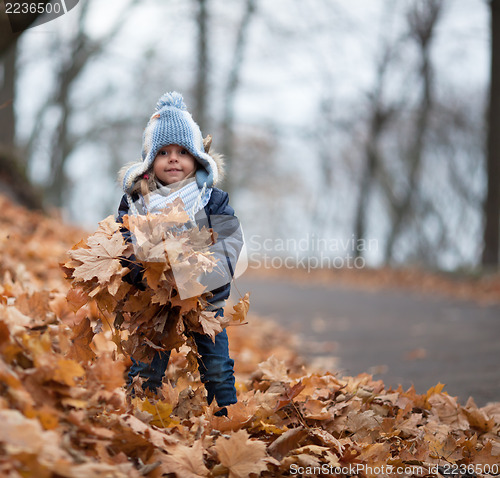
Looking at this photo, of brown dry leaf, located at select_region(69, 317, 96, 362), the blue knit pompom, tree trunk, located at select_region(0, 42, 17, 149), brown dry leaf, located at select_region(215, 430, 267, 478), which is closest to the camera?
brown dry leaf, located at select_region(215, 430, 267, 478)

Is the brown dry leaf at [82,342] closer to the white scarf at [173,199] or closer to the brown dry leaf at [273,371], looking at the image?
the white scarf at [173,199]

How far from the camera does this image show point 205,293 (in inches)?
88.2

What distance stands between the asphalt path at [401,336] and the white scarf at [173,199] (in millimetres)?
2256

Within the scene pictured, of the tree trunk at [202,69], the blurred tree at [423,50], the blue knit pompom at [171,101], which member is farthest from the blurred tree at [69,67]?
the blue knit pompom at [171,101]

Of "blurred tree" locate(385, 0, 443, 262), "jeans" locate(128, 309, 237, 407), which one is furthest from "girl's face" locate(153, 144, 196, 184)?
"blurred tree" locate(385, 0, 443, 262)

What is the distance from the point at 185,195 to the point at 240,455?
112cm

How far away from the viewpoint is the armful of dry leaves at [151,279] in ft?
6.78

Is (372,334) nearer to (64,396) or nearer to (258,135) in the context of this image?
(64,396)

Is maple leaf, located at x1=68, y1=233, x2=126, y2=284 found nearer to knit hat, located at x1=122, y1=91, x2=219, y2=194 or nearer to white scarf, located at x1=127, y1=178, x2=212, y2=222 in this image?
white scarf, located at x1=127, y1=178, x2=212, y2=222

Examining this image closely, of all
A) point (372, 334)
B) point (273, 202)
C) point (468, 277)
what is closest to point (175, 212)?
point (372, 334)

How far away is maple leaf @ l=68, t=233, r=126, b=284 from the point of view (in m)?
2.09

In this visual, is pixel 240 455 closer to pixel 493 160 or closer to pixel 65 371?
pixel 65 371

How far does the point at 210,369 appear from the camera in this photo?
252cm

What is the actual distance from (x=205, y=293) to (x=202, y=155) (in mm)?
692
